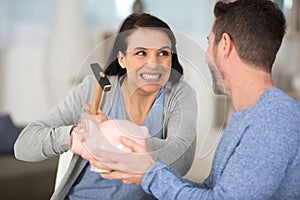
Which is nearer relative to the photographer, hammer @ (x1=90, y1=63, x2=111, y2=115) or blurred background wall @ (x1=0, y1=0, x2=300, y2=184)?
hammer @ (x1=90, y1=63, x2=111, y2=115)

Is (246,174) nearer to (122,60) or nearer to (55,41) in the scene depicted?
(122,60)

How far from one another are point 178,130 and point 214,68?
100 mm

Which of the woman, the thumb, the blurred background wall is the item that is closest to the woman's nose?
the woman

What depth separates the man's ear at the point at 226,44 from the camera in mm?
801

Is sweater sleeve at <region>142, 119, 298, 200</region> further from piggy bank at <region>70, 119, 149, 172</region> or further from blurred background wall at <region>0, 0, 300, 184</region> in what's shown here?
blurred background wall at <region>0, 0, 300, 184</region>

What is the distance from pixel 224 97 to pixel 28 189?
175 cm

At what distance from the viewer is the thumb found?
73 cm

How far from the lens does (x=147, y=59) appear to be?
0.75 metres

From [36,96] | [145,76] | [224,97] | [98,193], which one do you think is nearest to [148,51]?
[145,76]

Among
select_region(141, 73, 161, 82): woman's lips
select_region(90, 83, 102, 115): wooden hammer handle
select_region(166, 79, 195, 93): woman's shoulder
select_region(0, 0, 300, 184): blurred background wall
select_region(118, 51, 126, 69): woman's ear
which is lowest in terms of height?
select_region(0, 0, 300, 184): blurred background wall

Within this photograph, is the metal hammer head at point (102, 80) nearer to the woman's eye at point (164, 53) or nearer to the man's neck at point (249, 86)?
the woman's eye at point (164, 53)

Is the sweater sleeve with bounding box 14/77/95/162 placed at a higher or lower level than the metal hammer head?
lower

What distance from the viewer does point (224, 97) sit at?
0.81 meters

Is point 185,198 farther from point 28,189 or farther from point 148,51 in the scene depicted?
point 28,189
